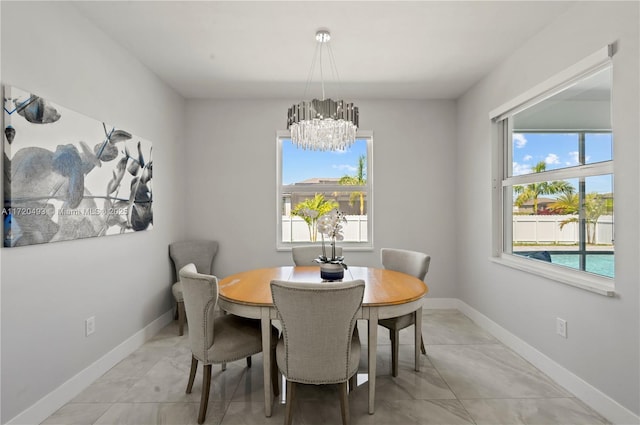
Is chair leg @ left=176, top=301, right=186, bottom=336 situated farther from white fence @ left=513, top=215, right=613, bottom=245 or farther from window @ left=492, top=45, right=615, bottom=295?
white fence @ left=513, top=215, right=613, bottom=245

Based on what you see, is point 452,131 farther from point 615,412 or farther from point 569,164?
point 615,412

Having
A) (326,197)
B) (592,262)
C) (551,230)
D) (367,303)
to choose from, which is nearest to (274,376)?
(367,303)

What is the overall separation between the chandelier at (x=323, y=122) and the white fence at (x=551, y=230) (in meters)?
1.71

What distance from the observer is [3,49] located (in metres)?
1.78

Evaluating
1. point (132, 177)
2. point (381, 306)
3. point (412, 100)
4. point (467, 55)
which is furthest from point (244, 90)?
point (381, 306)

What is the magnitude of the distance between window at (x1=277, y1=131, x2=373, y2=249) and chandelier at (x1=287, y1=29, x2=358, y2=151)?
1462 mm

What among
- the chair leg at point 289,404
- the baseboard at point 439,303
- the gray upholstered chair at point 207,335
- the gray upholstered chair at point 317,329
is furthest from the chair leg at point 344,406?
the baseboard at point 439,303

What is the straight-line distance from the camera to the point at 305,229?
4320mm

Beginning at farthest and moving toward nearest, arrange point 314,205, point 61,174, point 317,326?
1. point 314,205
2. point 61,174
3. point 317,326

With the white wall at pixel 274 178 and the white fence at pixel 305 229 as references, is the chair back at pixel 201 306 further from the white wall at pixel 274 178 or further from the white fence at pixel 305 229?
the white fence at pixel 305 229

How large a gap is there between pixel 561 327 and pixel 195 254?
3.48 m

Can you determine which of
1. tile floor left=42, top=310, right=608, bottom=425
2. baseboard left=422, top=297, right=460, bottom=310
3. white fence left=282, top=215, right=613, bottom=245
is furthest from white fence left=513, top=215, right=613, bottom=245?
baseboard left=422, top=297, right=460, bottom=310

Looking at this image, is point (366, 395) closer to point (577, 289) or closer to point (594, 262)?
point (577, 289)

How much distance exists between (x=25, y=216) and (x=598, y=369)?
11.5ft
